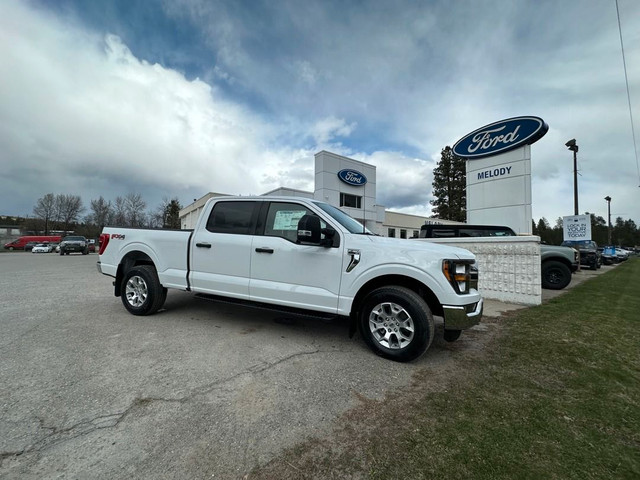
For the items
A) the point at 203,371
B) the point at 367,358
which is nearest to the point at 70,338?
the point at 203,371

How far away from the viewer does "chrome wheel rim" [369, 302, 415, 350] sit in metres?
3.36

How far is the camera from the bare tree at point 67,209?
74812 millimetres

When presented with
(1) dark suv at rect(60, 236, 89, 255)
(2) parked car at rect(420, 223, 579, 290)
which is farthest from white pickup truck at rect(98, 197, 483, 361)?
(1) dark suv at rect(60, 236, 89, 255)

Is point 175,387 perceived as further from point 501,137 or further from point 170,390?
point 501,137

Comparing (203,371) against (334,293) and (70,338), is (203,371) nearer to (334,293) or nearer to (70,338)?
(334,293)

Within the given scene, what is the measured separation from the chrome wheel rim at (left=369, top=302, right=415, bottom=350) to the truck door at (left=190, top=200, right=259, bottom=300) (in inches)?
72.8

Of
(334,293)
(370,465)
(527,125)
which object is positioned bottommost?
(370,465)

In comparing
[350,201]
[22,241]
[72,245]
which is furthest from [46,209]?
[350,201]

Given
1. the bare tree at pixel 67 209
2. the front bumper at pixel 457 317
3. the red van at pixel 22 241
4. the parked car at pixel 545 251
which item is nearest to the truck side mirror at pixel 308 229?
the front bumper at pixel 457 317

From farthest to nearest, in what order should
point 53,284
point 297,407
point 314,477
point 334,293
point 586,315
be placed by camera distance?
1. point 53,284
2. point 586,315
3. point 334,293
4. point 297,407
5. point 314,477

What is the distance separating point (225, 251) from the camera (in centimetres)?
433

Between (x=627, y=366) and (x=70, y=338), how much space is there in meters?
6.86

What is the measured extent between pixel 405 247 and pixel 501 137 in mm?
9913

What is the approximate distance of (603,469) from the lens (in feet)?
5.98
